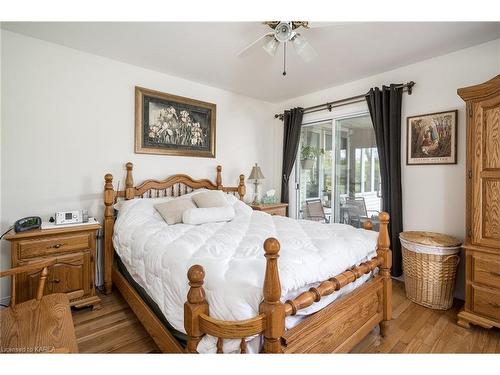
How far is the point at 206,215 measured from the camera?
2.40 m

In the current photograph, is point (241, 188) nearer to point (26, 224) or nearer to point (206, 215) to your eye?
point (206, 215)

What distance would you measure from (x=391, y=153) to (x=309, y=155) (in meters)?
1.32

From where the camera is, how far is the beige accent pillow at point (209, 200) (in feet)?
8.94

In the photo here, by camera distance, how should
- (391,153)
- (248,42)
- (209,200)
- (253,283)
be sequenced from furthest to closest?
(391,153) < (209,200) < (248,42) < (253,283)

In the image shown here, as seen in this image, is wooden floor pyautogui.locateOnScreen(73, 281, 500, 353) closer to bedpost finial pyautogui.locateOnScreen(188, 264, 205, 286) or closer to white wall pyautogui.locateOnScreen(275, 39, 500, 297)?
white wall pyautogui.locateOnScreen(275, 39, 500, 297)

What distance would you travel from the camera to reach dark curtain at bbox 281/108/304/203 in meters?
3.95

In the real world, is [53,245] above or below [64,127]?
below

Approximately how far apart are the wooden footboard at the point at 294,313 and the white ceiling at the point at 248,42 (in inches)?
67.3

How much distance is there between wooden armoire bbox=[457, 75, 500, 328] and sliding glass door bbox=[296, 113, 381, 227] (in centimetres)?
119

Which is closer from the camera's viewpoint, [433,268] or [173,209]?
[433,268]

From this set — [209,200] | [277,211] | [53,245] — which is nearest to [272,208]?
[277,211]
